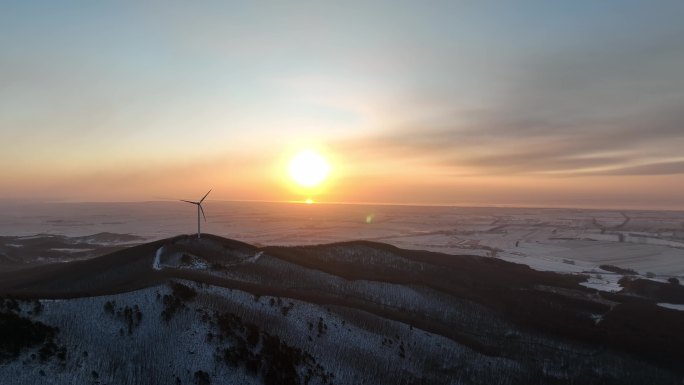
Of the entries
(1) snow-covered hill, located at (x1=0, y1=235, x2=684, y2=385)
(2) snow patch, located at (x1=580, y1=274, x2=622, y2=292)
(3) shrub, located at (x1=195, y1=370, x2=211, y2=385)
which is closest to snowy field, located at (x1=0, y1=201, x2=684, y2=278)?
(2) snow patch, located at (x1=580, y1=274, x2=622, y2=292)

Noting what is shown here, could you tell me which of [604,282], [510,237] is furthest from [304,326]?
[510,237]

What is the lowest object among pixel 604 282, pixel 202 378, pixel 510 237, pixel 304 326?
pixel 604 282

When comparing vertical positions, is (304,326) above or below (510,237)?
above

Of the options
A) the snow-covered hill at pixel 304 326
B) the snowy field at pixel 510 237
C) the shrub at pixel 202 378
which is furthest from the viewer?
the snowy field at pixel 510 237

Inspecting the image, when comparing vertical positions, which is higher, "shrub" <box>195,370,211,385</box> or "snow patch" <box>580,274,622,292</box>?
"shrub" <box>195,370,211,385</box>

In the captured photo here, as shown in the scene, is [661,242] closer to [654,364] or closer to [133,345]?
[654,364]

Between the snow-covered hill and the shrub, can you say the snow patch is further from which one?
the shrub

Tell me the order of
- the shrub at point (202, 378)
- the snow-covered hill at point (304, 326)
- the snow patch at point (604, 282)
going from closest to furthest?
the shrub at point (202, 378) < the snow-covered hill at point (304, 326) < the snow patch at point (604, 282)

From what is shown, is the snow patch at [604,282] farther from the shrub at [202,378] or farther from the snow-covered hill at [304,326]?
the shrub at [202,378]

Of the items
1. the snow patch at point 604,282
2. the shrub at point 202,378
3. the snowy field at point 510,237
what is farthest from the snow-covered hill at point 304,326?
the snowy field at point 510,237

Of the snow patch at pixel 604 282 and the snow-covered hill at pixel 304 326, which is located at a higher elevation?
the snow-covered hill at pixel 304 326

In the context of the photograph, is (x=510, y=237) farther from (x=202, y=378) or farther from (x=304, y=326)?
(x=202, y=378)

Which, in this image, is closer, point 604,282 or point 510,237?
point 604,282
